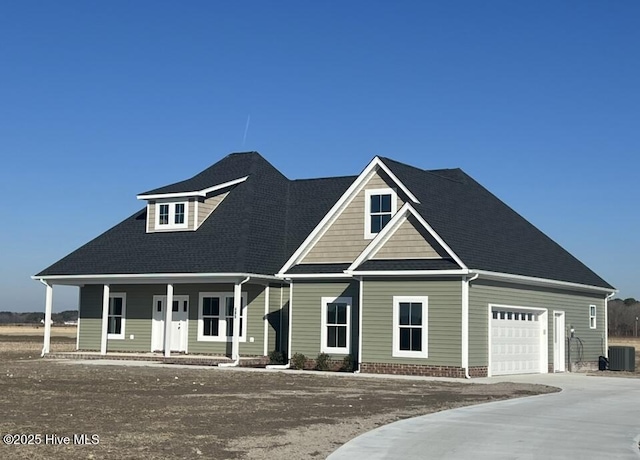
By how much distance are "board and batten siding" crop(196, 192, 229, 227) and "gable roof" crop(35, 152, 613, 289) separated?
300mm

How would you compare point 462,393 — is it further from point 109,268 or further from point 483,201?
point 109,268

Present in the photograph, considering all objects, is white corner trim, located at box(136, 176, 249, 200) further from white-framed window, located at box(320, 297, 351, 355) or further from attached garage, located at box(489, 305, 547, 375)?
attached garage, located at box(489, 305, 547, 375)

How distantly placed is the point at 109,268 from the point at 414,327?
44.5 ft

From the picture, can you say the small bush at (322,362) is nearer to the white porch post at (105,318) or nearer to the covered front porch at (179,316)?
the covered front porch at (179,316)

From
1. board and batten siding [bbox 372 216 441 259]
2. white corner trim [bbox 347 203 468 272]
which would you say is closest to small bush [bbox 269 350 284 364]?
white corner trim [bbox 347 203 468 272]

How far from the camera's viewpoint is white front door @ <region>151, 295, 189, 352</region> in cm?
3375

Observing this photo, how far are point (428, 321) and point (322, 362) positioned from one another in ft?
14.6

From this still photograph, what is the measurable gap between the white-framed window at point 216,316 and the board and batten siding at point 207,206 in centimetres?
332

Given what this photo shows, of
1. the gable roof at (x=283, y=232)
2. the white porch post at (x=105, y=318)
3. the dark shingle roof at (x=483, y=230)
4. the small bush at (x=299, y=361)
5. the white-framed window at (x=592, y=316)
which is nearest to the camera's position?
the dark shingle roof at (x=483, y=230)

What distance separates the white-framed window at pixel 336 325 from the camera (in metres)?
29.5

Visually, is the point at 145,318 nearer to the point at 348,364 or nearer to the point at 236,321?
the point at 236,321

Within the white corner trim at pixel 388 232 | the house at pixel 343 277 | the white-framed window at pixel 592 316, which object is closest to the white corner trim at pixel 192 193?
the house at pixel 343 277

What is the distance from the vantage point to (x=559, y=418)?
617 inches

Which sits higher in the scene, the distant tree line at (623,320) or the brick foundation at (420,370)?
the distant tree line at (623,320)
